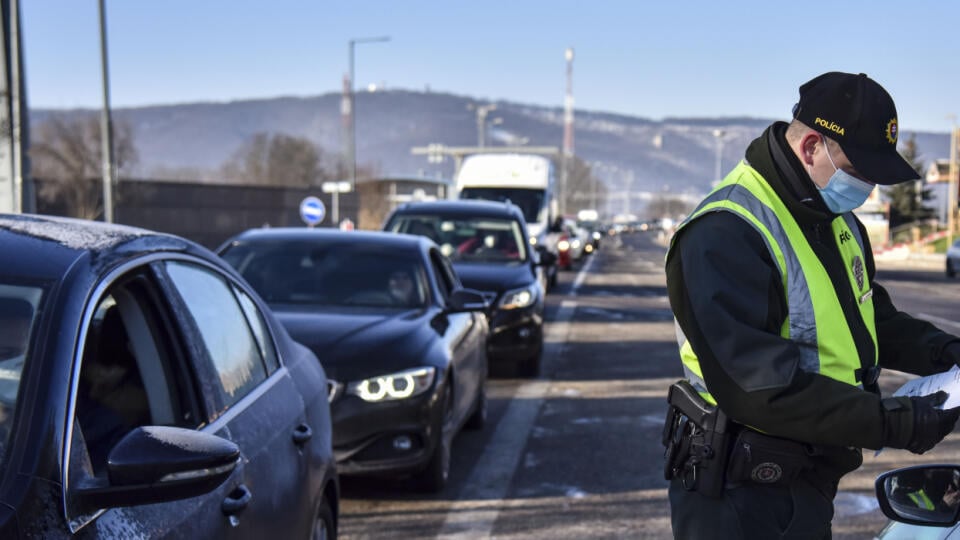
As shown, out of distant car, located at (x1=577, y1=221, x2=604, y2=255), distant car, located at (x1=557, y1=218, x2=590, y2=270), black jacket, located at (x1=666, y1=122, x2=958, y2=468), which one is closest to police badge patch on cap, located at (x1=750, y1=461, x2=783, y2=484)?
black jacket, located at (x1=666, y1=122, x2=958, y2=468)

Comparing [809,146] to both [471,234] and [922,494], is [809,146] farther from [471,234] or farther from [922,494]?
[471,234]

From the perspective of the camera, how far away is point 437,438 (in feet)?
22.6

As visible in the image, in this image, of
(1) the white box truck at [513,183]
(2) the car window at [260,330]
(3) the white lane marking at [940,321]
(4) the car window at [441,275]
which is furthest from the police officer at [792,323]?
(1) the white box truck at [513,183]

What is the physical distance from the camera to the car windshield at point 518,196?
3000 centimetres

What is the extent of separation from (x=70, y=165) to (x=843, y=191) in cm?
3348

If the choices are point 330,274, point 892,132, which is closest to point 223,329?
point 892,132

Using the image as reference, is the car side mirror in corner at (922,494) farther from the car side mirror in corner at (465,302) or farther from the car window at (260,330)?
the car side mirror in corner at (465,302)

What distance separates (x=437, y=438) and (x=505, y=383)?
4821 millimetres

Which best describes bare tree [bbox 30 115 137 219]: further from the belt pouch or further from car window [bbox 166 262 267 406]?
the belt pouch

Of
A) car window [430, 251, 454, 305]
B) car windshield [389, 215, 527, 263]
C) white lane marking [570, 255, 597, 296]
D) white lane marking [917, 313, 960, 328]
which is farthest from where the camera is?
white lane marking [570, 255, 597, 296]

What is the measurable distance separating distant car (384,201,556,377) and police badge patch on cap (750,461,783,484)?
8.15m

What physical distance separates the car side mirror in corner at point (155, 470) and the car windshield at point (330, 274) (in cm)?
541

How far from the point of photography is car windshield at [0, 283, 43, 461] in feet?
8.62

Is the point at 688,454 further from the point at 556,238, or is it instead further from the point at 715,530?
the point at 556,238
